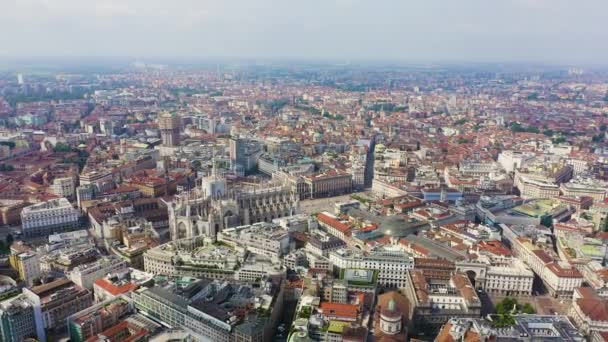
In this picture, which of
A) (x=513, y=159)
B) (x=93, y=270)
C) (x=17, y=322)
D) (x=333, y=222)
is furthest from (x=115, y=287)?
(x=513, y=159)

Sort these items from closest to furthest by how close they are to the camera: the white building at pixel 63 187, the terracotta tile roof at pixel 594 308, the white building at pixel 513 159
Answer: the terracotta tile roof at pixel 594 308 < the white building at pixel 63 187 < the white building at pixel 513 159

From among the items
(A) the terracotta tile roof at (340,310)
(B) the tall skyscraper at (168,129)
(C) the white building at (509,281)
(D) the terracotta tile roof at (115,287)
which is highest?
(B) the tall skyscraper at (168,129)

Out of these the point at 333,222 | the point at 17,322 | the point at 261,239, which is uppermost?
the point at 261,239

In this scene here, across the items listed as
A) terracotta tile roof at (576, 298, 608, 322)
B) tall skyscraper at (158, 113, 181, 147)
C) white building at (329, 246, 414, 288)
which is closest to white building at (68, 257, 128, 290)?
white building at (329, 246, 414, 288)

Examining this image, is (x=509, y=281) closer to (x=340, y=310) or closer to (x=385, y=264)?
(x=385, y=264)

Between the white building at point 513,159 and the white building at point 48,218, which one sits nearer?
the white building at point 48,218

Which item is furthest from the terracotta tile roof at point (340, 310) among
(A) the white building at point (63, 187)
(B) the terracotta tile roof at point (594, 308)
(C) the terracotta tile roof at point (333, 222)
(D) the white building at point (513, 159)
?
(D) the white building at point (513, 159)

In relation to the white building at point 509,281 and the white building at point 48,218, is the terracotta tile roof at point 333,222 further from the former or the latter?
the white building at point 48,218

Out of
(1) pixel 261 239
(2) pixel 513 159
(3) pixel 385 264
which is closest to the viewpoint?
(3) pixel 385 264
